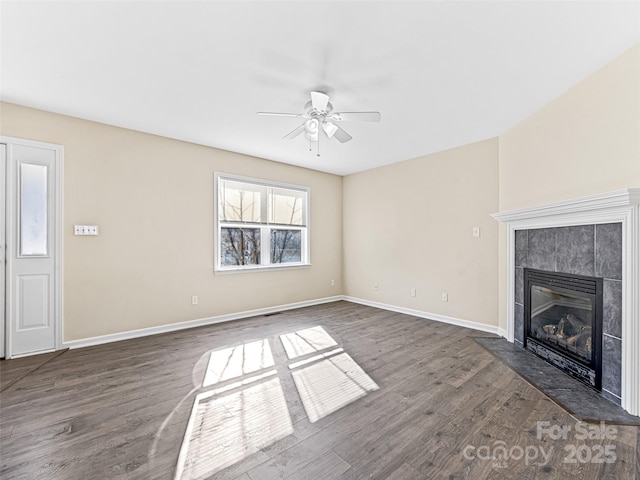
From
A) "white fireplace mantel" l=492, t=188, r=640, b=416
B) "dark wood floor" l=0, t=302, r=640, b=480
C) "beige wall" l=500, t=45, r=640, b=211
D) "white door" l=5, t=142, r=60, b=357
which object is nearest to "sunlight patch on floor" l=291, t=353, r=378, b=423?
"dark wood floor" l=0, t=302, r=640, b=480

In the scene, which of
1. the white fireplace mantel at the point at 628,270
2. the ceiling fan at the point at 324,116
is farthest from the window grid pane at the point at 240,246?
the white fireplace mantel at the point at 628,270

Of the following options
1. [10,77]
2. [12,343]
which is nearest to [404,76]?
[10,77]

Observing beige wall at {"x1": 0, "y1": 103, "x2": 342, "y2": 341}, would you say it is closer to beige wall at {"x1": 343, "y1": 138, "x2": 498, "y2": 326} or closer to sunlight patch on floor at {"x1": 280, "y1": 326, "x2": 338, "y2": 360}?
sunlight patch on floor at {"x1": 280, "y1": 326, "x2": 338, "y2": 360}

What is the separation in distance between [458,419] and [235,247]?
148 inches

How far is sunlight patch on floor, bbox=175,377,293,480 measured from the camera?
62.7 inches

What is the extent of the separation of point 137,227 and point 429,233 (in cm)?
421

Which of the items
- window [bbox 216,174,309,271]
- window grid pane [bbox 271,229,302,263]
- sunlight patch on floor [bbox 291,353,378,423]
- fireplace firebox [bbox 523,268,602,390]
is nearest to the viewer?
sunlight patch on floor [bbox 291,353,378,423]

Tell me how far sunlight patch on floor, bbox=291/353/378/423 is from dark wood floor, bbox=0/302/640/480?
15 millimetres

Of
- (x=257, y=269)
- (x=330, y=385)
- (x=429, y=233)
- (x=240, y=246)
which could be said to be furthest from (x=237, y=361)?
(x=429, y=233)

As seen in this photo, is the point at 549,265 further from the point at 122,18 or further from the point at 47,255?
the point at 47,255

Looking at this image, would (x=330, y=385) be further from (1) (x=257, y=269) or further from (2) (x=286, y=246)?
(2) (x=286, y=246)

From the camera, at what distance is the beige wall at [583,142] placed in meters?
2.14

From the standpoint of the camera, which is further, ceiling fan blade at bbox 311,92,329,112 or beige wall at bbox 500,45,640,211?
ceiling fan blade at bbox 311,92,329,112

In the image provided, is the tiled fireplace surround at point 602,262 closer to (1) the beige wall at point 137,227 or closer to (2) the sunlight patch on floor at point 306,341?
(2) the sunlight patch on floor at point 306,341
